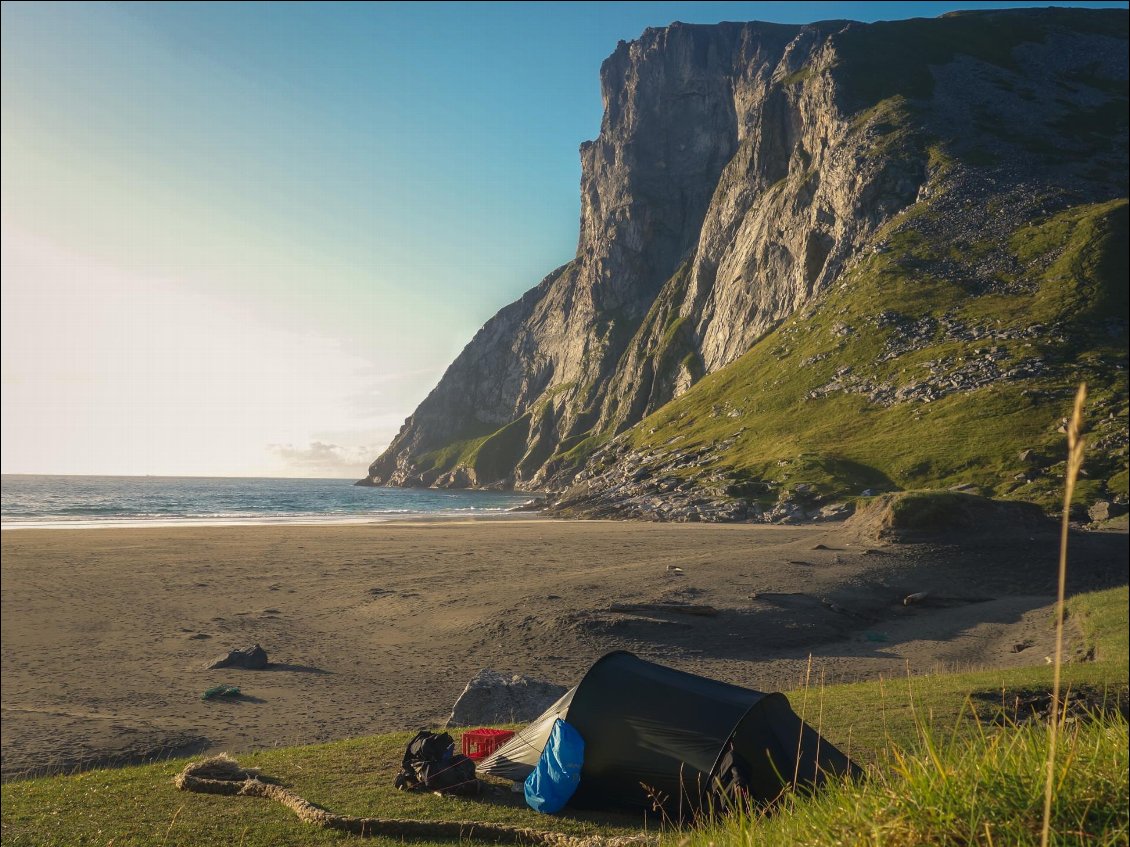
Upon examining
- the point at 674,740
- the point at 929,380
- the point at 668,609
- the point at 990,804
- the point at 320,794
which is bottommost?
the point at 320,794

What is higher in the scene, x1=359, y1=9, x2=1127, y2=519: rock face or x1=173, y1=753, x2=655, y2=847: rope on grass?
x1=359, y1=9, x2=1127, y2=519: rock face

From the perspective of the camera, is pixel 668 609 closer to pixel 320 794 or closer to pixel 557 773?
pixel 557 773

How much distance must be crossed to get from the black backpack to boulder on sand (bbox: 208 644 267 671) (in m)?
11.9

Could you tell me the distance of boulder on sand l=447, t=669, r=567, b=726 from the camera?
58.4 feet

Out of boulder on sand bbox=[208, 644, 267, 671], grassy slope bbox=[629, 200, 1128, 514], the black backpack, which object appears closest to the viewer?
the black backpack

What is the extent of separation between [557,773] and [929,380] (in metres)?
→ 82.8

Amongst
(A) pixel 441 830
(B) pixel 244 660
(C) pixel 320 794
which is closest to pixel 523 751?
(A) pixel 441 830

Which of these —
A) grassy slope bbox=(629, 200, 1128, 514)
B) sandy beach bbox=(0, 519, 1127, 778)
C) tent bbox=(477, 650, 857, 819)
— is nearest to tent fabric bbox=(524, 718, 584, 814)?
tent bbox=(477, 650, 857, 819)

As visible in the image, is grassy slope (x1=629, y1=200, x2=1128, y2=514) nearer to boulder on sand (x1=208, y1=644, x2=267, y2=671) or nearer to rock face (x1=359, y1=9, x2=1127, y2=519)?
rock face (x1=359, y1=9, x2=1127, y2=519)

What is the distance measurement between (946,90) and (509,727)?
15183 cm

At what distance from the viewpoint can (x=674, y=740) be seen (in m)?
11.8

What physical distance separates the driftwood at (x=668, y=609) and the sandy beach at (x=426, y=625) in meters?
0.15

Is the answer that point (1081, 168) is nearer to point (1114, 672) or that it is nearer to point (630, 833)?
point (1114, 672)

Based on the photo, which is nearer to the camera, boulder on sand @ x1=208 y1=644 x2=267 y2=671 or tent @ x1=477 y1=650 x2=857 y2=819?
tent @ x1=477 y1=650 x2=857 y2=819
